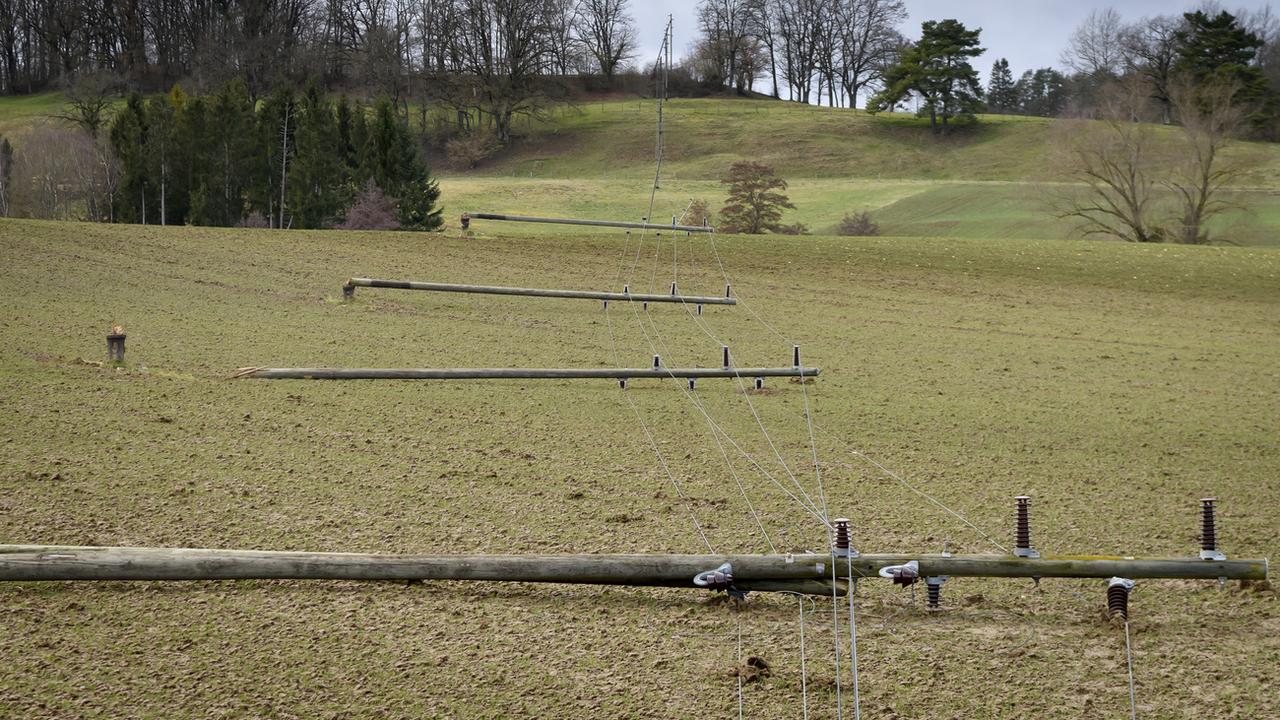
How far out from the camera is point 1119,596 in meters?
5.89

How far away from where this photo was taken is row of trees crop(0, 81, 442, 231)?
41750mm

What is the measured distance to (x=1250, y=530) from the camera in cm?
766

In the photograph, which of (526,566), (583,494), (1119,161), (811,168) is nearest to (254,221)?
(811,168)

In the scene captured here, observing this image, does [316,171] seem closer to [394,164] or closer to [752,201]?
[394,164]

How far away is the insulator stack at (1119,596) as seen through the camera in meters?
5.88

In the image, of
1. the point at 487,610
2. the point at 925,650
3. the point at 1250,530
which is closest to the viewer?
the point at 925,650

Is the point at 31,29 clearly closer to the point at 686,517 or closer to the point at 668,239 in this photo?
the point at 668,239

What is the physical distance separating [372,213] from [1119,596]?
112 feet

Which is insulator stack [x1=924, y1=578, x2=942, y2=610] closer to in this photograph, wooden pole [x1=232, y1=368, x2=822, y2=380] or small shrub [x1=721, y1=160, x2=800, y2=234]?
wooden pole [x1=232, y1=368, x2=822, y2=380]

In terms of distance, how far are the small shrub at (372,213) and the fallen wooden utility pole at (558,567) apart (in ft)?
103

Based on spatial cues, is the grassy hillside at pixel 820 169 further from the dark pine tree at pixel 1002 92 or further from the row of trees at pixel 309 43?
the dark pine tree at pixel 1002 92

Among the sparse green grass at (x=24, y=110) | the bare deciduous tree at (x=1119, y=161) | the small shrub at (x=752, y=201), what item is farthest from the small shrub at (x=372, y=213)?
Answer: the sparse green grass at (x=24, y=110)

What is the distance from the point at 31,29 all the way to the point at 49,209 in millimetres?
47466

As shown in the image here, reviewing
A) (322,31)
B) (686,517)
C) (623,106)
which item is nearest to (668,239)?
(686,517)
